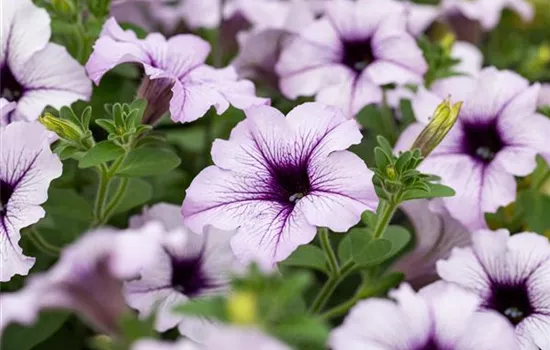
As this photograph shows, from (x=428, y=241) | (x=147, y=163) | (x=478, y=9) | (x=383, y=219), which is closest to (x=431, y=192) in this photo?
(x=383, y=219)

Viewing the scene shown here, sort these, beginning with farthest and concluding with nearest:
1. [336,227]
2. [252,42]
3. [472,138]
A: [252,42], [472,138], [336,227]

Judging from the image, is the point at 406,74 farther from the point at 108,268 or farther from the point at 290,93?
the point at 108,268

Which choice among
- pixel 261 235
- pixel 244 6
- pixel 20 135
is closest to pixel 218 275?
pixel 261 235

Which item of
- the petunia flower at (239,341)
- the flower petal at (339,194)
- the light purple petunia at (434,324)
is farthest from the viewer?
the flower petal at (339,194)

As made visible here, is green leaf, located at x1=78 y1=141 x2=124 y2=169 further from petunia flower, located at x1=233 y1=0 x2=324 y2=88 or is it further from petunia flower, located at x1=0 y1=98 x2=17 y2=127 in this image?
petunia flower, located at x1=233 y1=0 x2=324 y2=88

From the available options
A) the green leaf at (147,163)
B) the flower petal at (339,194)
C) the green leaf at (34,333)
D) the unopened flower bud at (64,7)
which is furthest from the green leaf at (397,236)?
the unopened flower bud at (64,7)

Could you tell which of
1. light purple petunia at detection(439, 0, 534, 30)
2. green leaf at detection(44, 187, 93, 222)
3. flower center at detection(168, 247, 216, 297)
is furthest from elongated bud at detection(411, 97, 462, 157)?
light purple petunia at detection(439, 0, 534, 30)

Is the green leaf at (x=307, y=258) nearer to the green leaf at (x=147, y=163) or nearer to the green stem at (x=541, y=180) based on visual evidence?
the green leaf at (x=147, y=163)
